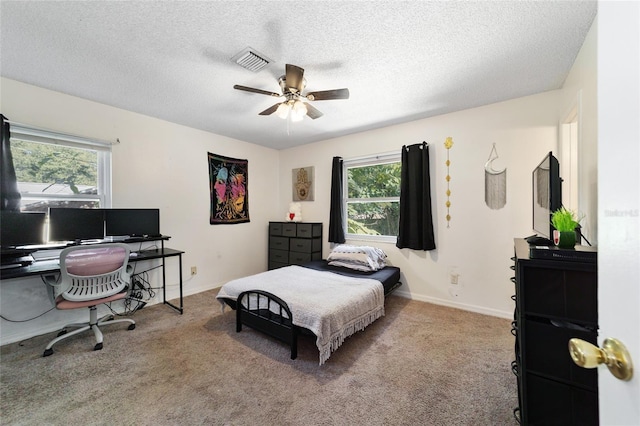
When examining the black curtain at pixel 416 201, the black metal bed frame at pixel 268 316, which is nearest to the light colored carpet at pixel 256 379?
the black metal bed frame at pixel 268 316

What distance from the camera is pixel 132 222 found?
118 inches

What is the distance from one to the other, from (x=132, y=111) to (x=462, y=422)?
4415mm

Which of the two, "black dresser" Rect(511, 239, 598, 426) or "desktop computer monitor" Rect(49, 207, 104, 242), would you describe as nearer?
"black dresser" Rect(511, 239, 598, 426)

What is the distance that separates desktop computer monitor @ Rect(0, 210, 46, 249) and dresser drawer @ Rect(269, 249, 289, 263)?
2948 millimetres

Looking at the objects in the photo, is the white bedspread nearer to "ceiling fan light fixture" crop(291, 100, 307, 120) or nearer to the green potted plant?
the green potted plant

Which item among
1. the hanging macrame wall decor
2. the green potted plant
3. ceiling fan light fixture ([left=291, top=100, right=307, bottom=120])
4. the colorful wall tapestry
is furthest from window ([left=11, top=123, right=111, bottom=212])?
the hanging macrame wall decor

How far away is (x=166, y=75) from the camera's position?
2348 millimetres

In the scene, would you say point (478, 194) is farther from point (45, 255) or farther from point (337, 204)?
point (45, 255)

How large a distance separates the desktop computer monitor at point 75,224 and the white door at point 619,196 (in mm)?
3763

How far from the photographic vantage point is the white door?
432mm

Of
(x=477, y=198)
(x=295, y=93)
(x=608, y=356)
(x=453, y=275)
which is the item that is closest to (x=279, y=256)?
(x=453, y=275)

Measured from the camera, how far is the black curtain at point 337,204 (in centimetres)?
417

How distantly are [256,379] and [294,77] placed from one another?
7.63 ft

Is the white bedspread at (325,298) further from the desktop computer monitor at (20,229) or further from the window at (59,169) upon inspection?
the window at (59,169)
